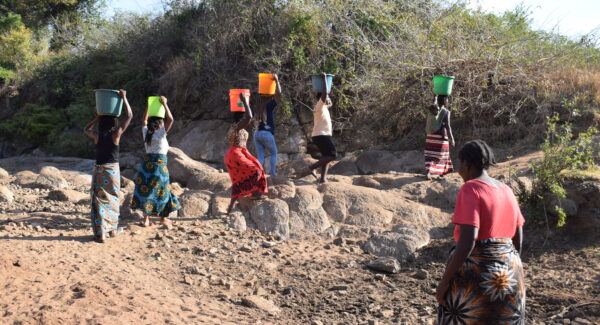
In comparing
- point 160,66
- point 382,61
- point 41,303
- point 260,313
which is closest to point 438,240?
point 260,313

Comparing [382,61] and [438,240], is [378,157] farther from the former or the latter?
[438,240]

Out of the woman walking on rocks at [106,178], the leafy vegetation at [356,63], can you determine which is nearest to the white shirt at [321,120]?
the woman walking on rocks at [106,178]

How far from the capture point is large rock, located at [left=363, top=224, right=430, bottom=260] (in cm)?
577

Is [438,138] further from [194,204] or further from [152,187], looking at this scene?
[152,187]

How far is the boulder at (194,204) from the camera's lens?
6.38 metres

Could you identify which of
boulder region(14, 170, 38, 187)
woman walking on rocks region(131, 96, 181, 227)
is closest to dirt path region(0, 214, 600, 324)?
woman walking on rocks region(131, 96, 181, 227)

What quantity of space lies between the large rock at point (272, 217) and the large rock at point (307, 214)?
0.28 feet

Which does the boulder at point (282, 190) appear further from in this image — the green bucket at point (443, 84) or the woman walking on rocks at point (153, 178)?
the green bucket at point (443, 84)

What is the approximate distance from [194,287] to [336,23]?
9130 mm

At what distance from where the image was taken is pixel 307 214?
20.7 ft

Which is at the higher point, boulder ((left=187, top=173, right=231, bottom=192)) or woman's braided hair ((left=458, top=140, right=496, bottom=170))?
woman's braided hair ((left=458, top=140, right=496, bottom=170))

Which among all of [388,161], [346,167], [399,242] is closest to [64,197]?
[399,242]

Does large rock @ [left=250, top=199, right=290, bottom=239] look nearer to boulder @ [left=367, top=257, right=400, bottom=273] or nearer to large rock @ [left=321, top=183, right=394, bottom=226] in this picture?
large rock @ [left=321, top=183, right=394, bottom=226]

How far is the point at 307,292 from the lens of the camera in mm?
4734
